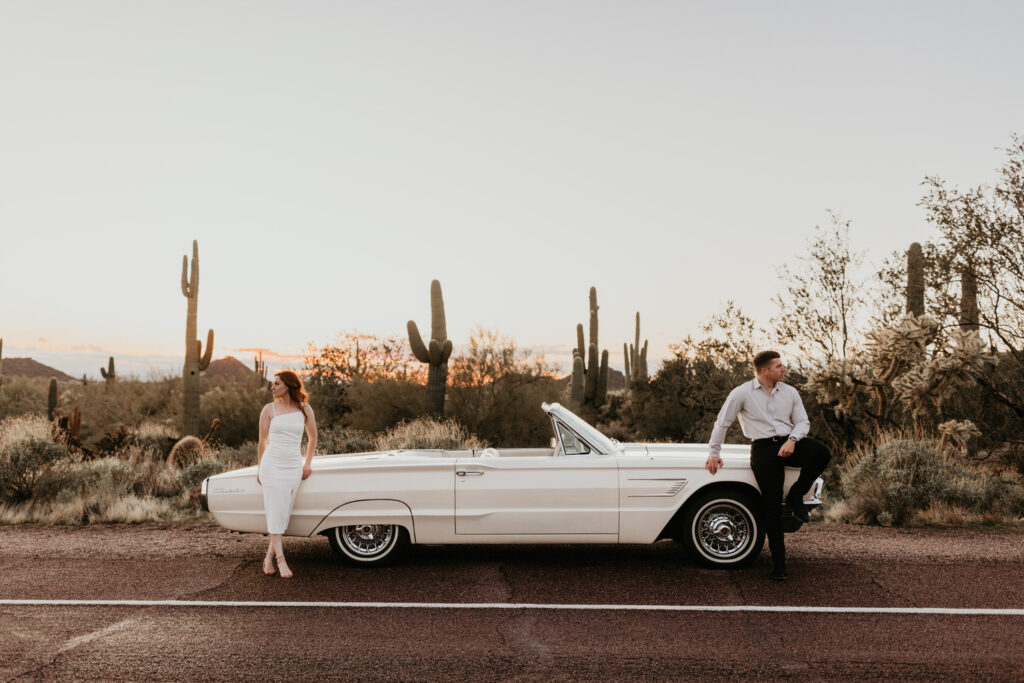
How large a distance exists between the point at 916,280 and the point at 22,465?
16.4 m

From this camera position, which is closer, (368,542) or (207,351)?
(368,542)

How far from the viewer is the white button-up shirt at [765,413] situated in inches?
275

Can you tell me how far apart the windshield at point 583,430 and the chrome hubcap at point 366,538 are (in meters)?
1.75

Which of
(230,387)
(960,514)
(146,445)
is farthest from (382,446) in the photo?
(230,387)

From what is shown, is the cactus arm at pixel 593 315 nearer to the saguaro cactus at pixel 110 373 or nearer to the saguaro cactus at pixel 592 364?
the saguaro cactus at pixel 592 364

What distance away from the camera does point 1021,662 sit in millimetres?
4879

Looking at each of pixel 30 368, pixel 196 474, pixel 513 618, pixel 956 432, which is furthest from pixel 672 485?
pixel 30 368

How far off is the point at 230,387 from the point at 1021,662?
33.0 metres

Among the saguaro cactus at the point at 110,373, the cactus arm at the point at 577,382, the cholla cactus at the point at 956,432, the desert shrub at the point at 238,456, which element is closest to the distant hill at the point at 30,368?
the saguaro cactus at the point at 110,373

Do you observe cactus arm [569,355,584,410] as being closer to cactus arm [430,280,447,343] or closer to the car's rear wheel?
cactus arm [430,280,447,343]

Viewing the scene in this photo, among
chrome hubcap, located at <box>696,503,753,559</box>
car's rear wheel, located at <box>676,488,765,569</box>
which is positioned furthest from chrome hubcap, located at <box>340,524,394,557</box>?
chrome hubcap, located at <box>696,503,753,559</box>

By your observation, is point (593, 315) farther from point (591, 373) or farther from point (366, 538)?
point (366, 538)

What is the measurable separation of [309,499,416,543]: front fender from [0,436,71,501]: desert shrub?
693cm

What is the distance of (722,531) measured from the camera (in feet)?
23.6
